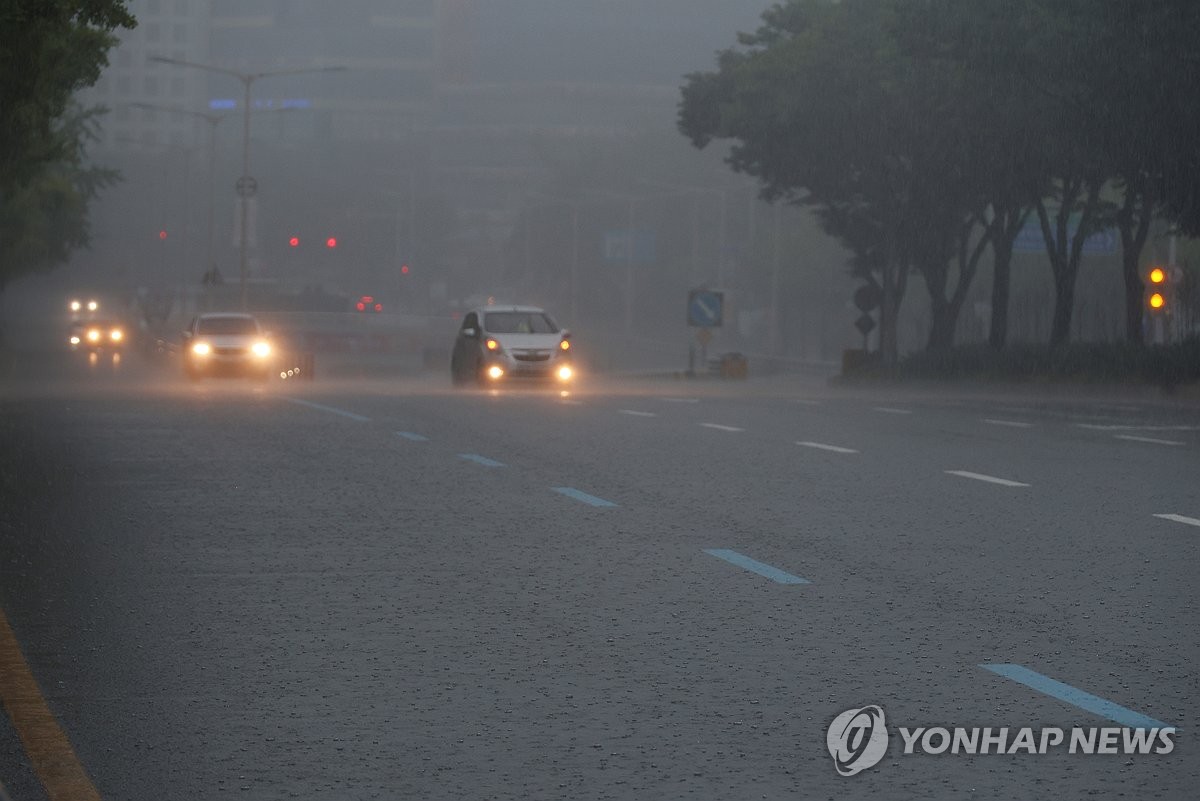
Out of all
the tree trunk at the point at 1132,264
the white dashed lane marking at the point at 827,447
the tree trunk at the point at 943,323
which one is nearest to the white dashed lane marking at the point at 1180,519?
the white dashed lane marking at the point at 827,447

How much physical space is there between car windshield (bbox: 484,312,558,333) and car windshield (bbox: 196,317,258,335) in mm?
6883

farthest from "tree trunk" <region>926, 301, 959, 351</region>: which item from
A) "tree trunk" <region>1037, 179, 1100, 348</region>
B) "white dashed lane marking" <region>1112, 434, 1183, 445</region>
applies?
"white dashed lane marking" <region>1112, 434, 1183, 445</region>

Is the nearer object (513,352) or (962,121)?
(513,352)

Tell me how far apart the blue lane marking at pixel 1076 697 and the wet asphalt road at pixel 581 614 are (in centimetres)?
8

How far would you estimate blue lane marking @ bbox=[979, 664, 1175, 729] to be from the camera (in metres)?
8.36

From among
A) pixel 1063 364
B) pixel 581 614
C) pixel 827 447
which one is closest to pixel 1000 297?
pixel 1063 364

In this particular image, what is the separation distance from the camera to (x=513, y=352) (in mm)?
44250

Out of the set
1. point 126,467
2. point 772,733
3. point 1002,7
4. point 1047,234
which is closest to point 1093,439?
point 126,467

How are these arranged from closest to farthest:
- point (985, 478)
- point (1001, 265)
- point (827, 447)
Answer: point (985, 478) < point (827, 447) < point (1001, 265)

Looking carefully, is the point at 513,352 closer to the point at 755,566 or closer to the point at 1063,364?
the point at 1063,364

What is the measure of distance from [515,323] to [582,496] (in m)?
29.9

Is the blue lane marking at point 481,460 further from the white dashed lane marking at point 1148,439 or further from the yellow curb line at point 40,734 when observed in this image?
the yellow curb line at point 40,734

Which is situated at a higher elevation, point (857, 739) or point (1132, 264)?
point (1132, 264)

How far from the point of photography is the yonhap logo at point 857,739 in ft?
25.3
